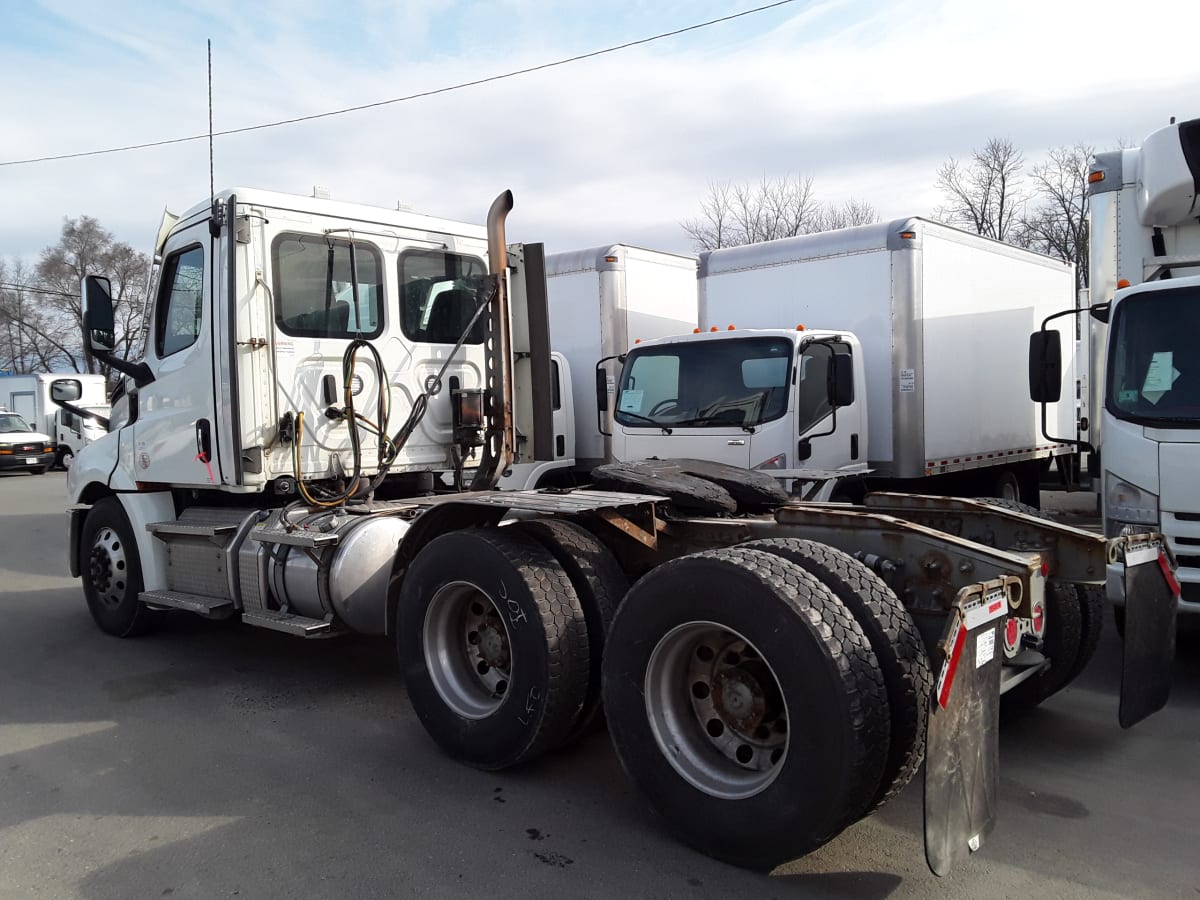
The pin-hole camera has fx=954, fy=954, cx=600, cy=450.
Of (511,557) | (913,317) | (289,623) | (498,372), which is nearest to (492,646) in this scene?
(511,557)

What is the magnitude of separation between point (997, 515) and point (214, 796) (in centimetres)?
378

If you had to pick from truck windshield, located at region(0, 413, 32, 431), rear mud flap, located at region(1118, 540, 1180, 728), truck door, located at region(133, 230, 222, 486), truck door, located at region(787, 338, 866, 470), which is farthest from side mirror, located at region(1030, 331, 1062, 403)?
truck windshield, located at region(0, 413, 32, 431)

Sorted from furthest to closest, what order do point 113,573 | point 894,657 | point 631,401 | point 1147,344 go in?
point 631,401
point 113,573
point 1147,344
point 894,657

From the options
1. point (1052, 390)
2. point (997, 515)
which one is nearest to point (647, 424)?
point (1052, 390)

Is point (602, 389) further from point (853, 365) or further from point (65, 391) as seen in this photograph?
point (65, 391)

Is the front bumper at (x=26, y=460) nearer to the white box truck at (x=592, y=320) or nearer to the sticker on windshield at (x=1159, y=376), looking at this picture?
the white box truck at (x=592, y=320)

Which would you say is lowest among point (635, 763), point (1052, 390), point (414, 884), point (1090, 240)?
point (414, 884)

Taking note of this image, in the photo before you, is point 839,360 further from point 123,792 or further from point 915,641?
point 123,792

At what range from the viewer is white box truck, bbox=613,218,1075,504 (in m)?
8.12

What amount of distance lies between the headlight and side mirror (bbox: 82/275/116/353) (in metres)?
6.59

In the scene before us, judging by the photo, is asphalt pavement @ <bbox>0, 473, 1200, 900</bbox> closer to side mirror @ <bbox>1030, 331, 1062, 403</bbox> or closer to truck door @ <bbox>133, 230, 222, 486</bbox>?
truck door @ <bbox>133, 230, 222, 486</bbox>

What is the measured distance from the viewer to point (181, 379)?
6.36m

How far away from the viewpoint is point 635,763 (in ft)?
12.4

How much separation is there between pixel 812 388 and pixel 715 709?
4.83 m
